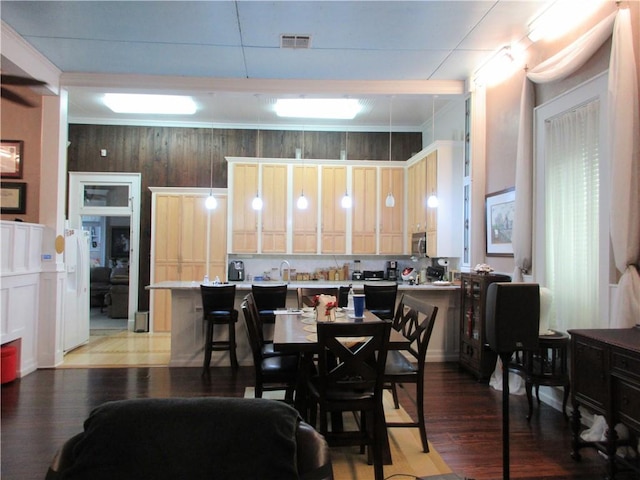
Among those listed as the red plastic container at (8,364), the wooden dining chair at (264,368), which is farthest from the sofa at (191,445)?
the red plastic container at (8,364)

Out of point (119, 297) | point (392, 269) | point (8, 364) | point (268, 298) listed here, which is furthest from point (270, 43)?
point (119, 297)

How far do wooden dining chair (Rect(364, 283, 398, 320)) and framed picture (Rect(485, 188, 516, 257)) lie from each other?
4.10 ft

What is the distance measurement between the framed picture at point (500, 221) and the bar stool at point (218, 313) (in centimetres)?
306

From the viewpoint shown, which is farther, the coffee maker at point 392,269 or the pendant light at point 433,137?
the coffee maker at point 392,269

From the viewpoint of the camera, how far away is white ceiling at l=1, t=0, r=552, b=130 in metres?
3.36

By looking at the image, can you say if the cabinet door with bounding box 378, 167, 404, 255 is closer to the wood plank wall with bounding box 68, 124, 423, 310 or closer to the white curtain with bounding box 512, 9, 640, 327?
the wood plank wall with bounding box 68, 124, 423, 310

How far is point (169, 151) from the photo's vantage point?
273 inches

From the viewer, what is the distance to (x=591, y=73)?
2998 millimetres

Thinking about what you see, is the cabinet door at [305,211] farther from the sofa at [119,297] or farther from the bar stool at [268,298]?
the sofa at [119,297]

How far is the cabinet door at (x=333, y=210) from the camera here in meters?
6.70

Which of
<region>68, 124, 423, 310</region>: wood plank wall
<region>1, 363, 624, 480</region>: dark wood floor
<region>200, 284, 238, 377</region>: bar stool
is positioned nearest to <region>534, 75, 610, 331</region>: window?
<region>1, 363, 624, 480</region>: dark wood floor

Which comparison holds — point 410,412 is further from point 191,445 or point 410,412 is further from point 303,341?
point 191,445

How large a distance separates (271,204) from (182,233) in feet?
5.37

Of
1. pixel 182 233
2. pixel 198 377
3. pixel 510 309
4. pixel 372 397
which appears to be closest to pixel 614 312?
pixel 510 309
